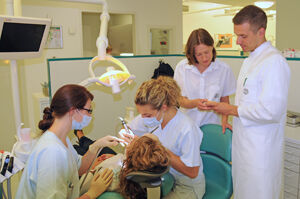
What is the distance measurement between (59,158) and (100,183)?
0.26 m

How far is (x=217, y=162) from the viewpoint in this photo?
5.17ft

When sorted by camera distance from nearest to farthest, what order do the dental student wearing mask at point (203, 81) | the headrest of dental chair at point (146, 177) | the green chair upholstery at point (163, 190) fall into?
the headrest of dental chair at point (146, 177), the green chair upholstery at point (163, 190), the dental student wearing mask at point (203, 81)

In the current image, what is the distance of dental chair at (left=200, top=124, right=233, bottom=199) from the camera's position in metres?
1.53

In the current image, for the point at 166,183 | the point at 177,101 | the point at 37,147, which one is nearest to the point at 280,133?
the point at 177,101

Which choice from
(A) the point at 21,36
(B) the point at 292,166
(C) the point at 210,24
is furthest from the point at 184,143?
(C) the point at 210,24

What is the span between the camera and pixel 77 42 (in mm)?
4914

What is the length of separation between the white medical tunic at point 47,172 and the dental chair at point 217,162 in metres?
0.80

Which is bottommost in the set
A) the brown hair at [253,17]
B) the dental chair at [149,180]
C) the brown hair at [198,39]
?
the dental chair at [149,180]

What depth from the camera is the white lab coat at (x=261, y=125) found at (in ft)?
4.24

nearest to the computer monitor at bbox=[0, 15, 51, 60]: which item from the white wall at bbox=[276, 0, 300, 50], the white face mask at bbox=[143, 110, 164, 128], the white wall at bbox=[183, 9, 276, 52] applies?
the white face mask at bbox=[143, 110, 164, 128]

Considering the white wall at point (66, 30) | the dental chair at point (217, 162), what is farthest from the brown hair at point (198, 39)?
A: the white wall at point (66, 30)

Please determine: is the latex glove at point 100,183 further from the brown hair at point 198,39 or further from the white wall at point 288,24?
the white wall at point 288,24

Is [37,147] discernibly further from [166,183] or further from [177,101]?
[177,101]

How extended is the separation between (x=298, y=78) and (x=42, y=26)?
1983mm
